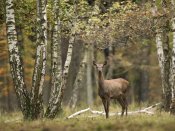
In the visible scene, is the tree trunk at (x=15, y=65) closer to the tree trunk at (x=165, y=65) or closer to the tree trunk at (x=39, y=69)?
the tree trunk at (x=39, y=69)

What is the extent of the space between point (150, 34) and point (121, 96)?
4.02m

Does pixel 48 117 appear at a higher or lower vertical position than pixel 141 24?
lower

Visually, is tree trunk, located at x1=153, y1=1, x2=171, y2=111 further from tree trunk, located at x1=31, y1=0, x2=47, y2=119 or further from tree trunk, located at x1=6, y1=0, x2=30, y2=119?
tree trunk, located at x1=6, y1=0, x2=30, y2=119

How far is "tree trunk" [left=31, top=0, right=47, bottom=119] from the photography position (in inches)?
724

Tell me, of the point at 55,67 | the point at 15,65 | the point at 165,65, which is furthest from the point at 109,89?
the point at 165,65

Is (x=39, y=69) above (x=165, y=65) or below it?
above

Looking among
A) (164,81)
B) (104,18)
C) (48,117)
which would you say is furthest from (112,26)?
(48,117)

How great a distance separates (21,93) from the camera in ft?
60.5

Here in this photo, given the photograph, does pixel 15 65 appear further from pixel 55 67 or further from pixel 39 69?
pixel 55 67

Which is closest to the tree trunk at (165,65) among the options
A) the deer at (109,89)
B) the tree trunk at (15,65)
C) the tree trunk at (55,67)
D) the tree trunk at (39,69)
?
the deer at (109,89)

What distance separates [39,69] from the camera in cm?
1852

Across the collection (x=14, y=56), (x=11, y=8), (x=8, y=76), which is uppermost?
(x=11, y=8)

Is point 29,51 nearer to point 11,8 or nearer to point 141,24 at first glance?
point 141,24

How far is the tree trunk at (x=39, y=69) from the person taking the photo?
1839 centimetres
